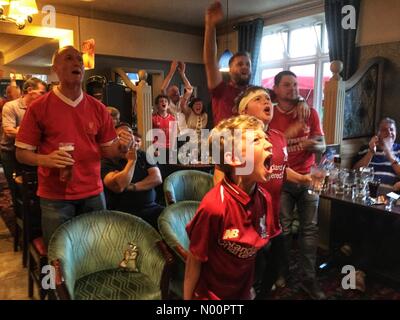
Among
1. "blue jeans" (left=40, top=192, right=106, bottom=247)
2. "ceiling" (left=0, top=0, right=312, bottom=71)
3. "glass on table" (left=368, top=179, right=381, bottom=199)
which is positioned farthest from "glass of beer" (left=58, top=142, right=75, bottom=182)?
"ceiling" (left=0, top=0, right=312, bottom=71)

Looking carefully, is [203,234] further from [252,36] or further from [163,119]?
[252,36]

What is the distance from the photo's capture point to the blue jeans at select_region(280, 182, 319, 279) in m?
2.11

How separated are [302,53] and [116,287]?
4.74 meters

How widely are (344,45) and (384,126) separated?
1598 millimetres

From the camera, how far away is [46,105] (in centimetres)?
156

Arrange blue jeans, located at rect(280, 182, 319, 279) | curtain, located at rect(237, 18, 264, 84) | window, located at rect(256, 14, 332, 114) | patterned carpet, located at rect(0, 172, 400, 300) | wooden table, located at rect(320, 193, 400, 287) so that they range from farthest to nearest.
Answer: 1. curtain, located at rect(237, 18, 264, 84)
2. window, located at rect(256, 14, 332, 114)
3. wooden table, located at rect(320, 193, 400, 287)
4. patterned carpet, located at rect(0, 172, 400, 300)
5. blue jeans, located at rect(280, 182, 319, 279)

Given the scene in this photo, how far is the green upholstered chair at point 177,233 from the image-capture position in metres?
1.46

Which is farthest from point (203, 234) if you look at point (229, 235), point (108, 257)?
point (108, 257)

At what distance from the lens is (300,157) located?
6.78 ft

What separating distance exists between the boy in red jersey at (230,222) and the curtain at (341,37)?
3466 mm

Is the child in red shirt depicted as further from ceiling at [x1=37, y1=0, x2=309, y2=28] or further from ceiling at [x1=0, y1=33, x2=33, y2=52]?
ceiling at [x1=0, y1=33, x2=33, y2=52]

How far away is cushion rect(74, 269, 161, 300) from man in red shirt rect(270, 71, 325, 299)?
3.38 feet
